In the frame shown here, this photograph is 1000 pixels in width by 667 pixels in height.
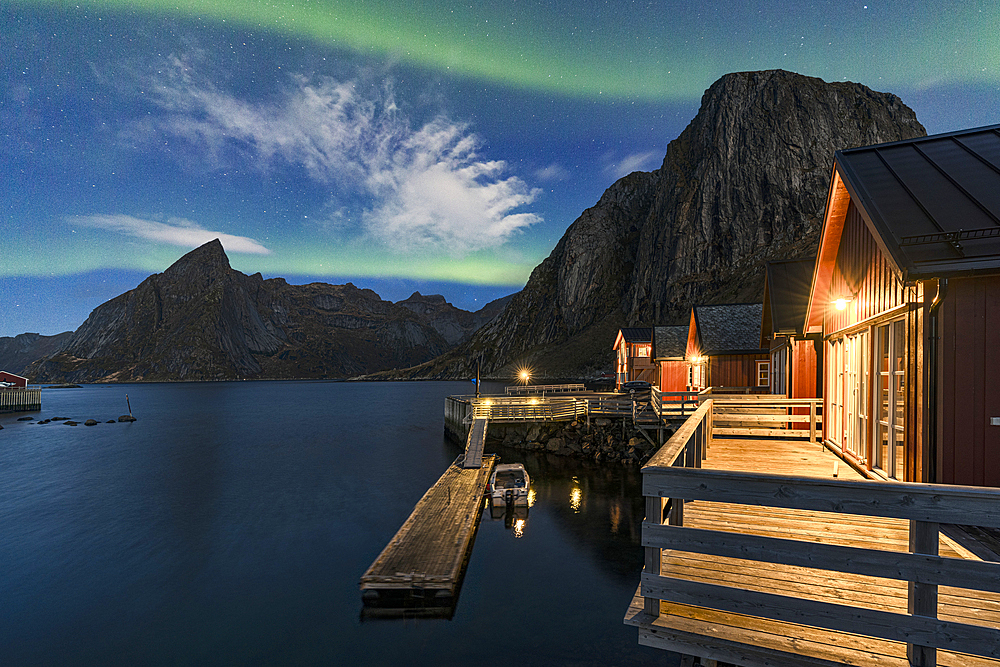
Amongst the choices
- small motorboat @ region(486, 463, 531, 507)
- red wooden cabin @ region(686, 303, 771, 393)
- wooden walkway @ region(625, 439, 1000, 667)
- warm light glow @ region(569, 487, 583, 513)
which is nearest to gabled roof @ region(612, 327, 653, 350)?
red wooden cabin @ region(686, 303, 771, 393)

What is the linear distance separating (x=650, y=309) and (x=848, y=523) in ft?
485

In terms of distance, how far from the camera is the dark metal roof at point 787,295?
2019 centimetres

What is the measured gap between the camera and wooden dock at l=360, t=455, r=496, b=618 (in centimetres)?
1322

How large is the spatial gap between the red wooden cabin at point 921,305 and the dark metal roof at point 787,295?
9.04 m

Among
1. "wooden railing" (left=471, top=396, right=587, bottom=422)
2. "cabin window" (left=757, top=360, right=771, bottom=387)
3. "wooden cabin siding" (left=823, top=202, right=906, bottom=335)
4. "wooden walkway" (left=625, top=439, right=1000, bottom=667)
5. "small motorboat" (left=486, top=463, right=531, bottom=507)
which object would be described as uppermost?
"wooden cabin siding" (left=823, top=202, right=906, bottom=335)

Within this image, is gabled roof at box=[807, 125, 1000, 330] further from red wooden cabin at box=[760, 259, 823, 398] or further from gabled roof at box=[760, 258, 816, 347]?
gabled roof at box=[760, 258, 816, 347]

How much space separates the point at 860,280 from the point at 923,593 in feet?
25.8

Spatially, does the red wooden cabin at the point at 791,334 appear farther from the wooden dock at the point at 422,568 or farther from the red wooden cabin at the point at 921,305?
the wooden dock at the point at 422,568

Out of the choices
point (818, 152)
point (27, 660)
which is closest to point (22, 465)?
point (27, 660)

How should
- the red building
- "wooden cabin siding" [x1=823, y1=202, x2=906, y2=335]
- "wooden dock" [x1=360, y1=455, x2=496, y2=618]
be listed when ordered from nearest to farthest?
"wooden cabin siding" [x1=823, y1=202, x2=906, y2=335]
"wooden dock" [x1=360, y1=455, x2=496, y2=618]
the red building

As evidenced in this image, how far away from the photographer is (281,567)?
17.5 metres

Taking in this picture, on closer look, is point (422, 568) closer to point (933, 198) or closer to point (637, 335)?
point (933, 198)

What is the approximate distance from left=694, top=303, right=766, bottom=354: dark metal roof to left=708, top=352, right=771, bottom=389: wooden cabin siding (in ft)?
2.42

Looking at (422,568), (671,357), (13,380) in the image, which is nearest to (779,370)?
(422,568)
